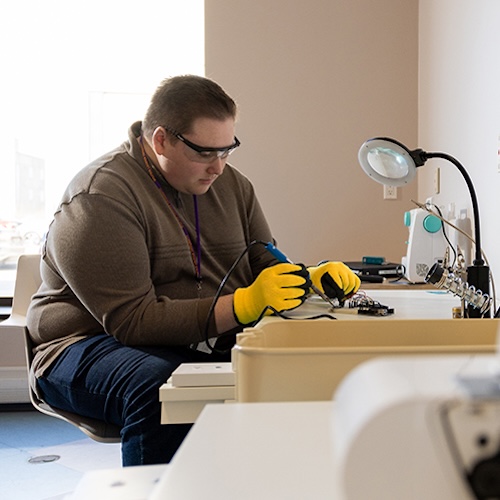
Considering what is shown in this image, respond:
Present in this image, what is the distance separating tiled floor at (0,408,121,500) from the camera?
2.40 meters

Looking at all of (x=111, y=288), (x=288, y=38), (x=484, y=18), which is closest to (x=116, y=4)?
(x=288, y=38)

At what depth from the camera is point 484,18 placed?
84.4 inches

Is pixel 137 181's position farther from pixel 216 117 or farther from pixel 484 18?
pixel 484 18

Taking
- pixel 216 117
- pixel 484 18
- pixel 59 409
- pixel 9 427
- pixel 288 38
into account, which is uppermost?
pixel 288 38

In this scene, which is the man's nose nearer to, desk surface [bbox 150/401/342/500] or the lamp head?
the lamp head

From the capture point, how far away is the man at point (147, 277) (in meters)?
1.45

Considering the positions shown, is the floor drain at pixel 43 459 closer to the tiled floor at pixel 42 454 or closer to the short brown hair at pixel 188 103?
the tiled floor at pixel 42 454

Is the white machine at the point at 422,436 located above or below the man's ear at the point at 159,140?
below

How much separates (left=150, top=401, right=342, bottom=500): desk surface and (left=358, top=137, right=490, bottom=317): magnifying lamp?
0.83 meters

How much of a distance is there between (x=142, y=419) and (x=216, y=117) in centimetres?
75

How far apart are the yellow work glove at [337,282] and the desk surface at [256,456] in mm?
953

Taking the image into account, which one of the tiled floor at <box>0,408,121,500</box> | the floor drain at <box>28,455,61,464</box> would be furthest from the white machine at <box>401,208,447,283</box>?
the floor drain at <box>28,455,61,464</box>

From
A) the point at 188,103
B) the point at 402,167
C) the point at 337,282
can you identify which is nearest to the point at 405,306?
the point at 337,282

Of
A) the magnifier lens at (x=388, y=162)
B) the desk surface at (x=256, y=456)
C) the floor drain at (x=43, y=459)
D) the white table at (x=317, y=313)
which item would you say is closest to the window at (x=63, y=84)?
the floor drain at (x=43, y=459)
